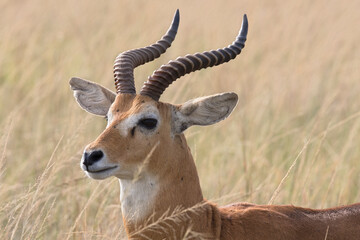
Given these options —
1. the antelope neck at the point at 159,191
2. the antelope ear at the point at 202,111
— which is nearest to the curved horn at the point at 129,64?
the antelope ear at the point at 202,111

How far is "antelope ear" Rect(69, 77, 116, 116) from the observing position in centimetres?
609

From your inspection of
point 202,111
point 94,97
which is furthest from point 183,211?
point 94,97

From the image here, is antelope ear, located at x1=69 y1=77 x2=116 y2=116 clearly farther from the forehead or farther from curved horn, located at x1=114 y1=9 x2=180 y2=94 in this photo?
the forehead

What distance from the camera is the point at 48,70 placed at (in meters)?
12.1

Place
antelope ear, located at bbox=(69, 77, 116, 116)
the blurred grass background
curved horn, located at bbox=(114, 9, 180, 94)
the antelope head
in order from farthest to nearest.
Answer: the blurred grass background → antelope ear, located at bbox=(69, 77, 116, 116) → curved horn, located at bbox=(114, 9, 180, 94) → the antelope head

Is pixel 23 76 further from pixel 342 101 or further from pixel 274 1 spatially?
pixel 274 1

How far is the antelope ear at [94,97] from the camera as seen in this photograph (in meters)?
6.09

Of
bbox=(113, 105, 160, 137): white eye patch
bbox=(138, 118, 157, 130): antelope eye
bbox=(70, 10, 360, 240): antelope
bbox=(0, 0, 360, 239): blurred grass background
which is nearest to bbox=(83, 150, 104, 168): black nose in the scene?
bbox=(70, 10, 360, 240): antelope

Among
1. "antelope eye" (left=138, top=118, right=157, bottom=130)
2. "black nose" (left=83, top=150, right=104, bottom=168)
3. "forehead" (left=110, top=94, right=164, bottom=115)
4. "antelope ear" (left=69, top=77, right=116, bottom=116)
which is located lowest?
"black nose" (left=83, top=150, right=104, bottom=168)

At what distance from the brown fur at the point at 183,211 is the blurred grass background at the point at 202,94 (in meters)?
0.53

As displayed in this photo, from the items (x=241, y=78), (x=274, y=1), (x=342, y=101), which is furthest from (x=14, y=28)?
(x=274, y=1)

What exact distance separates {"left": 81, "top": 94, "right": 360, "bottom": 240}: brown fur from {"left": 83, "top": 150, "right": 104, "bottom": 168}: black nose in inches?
4.0

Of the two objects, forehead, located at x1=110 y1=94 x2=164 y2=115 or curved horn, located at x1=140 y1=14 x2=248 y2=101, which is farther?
curved horn, located at x1=140 y1=14 x2=248 y2=101

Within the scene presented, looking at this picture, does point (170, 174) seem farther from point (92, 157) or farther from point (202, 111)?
point (92, 157)
